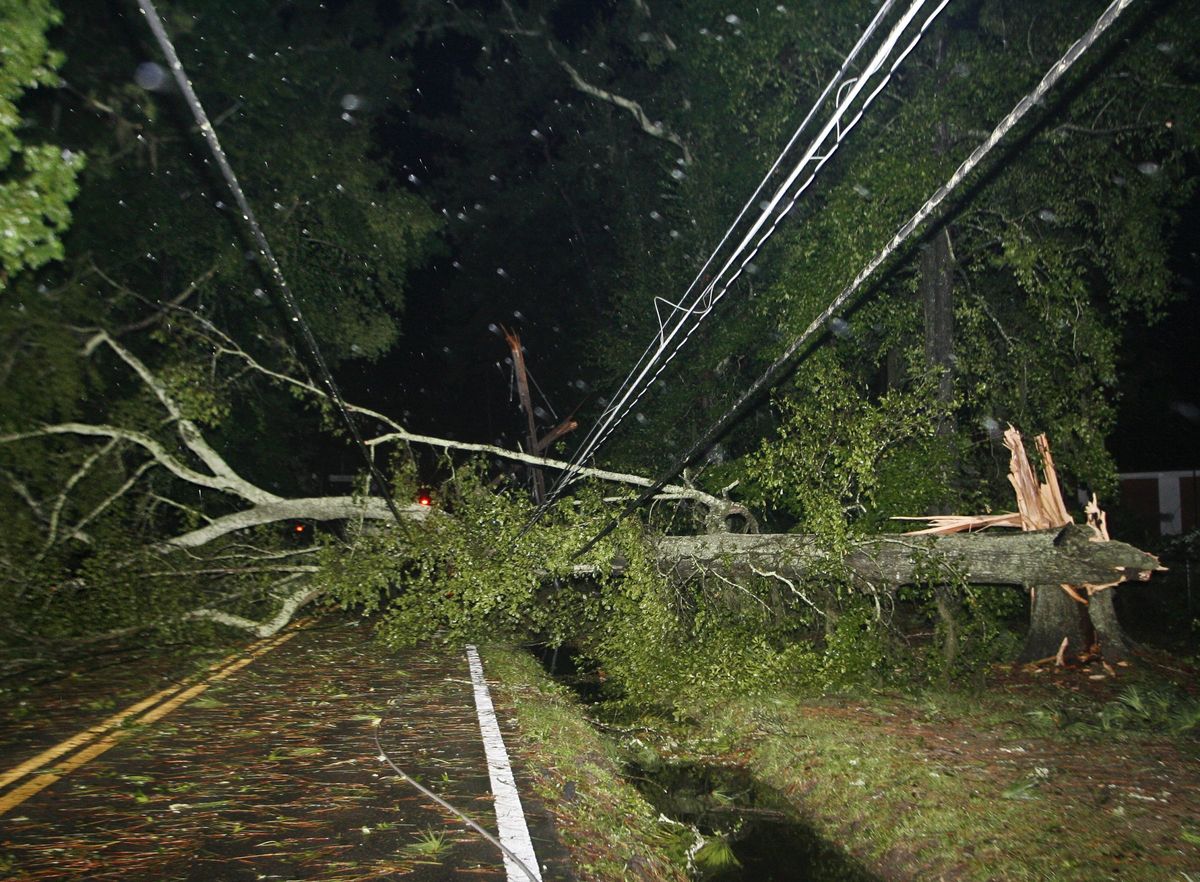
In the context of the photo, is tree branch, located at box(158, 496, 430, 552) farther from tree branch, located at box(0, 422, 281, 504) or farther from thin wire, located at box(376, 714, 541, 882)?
thin wire, located at box(376, 714, 541, 882)

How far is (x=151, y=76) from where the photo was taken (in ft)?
46.2

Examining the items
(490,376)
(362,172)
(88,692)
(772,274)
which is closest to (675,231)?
(772,274)

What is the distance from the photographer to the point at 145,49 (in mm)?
14008

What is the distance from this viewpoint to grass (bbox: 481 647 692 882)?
4.78m

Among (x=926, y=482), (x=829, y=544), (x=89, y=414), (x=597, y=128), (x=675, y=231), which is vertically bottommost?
(x=829, y=544)

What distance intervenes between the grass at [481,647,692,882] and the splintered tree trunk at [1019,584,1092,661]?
513 centimetres

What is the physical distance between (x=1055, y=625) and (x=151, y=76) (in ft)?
48.1

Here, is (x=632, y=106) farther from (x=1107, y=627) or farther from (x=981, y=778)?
(x=981, y=778)

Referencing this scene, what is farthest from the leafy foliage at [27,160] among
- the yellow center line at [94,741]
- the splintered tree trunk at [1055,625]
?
the splintered tree trunk at [1055,625]

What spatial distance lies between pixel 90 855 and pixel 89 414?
13650mm

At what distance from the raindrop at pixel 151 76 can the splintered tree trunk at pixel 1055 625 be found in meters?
14.1

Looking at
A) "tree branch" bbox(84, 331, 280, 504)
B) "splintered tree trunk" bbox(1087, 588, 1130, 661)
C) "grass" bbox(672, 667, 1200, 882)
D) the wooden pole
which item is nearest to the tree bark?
"splintered tree trunk" bbox(1087, 588, 1130, 661)

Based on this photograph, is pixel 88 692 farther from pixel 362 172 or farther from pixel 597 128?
pixel 597 128

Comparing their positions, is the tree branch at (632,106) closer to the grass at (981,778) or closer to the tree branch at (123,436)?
the tree branch at (123,436)
